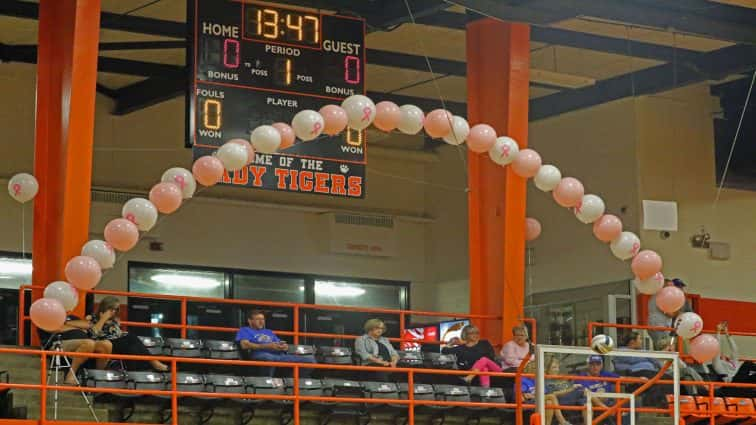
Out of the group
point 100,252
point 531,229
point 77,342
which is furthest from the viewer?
point 531,229

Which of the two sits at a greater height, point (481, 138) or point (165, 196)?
point (481, 138)

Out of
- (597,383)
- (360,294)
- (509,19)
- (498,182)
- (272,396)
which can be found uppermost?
(509,19)

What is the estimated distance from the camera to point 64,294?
50.6ft

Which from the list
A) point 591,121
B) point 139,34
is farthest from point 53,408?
point 591,121

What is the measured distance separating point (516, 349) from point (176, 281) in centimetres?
993

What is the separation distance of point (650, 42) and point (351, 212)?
25.2ft

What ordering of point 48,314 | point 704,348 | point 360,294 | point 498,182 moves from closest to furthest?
point 48,314 < point 704,348 < point 498,182 < point 360,294

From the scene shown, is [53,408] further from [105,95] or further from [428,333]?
[428,333]

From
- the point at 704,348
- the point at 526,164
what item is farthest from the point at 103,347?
the point at 704,348

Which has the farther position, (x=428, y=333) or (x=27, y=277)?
(x=428, y=333)

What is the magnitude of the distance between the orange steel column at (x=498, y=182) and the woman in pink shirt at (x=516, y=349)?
1.04 metres

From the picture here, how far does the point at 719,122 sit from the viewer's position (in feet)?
84.7

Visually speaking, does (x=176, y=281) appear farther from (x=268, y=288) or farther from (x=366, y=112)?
(x=366, y=112)

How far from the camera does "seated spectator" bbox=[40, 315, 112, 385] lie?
616 inches
